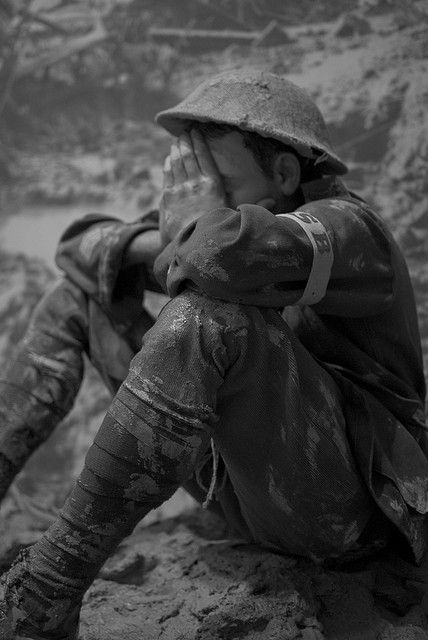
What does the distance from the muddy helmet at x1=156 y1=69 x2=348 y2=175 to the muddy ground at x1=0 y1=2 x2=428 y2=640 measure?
872 millimetres

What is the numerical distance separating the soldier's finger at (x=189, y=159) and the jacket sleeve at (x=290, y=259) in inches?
10.8

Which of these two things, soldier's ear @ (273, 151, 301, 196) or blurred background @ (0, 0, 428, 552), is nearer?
soldier's ear @ (273, 151, 301, 196)

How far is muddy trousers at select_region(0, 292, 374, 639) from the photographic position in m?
0.99

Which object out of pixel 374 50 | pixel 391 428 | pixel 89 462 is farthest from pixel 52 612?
pixel 374 50

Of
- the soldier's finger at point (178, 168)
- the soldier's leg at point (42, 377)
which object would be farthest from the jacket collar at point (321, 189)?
the soldier's leg at point (42, 377)

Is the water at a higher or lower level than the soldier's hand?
lower

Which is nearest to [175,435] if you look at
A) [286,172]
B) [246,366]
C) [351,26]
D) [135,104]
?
[246,366]

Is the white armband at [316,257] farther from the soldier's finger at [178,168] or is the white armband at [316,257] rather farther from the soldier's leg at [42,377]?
the soldier's leg at [42,377]

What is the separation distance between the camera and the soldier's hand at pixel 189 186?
132 centimetres

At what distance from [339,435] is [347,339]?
0.24 meters

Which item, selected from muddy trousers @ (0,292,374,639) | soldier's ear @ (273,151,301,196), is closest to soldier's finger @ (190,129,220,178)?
soldier's ear @ (273,151,301,196)

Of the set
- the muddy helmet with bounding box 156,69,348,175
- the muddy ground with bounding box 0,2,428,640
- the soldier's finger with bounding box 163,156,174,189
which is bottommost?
the muddy ground with bounding box 0,2,428,640

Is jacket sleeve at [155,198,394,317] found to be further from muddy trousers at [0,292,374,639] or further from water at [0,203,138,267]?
water at [0,203,138,267]

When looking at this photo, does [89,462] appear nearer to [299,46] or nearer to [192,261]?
[192,261]
